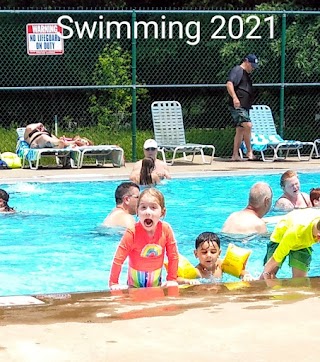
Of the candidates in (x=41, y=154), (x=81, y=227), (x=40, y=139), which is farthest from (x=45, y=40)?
(x=81, y=227)

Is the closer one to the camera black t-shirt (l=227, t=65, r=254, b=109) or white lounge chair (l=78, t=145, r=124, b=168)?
white lounge chair (l=78, t=145, r=124, b=168)

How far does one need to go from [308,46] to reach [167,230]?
13525mm

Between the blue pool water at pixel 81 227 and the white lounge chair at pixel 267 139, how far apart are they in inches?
57.8

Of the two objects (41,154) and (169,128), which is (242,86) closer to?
(169,128)

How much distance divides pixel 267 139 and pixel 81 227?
20.8 feet

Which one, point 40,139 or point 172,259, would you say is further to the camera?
point 40,139

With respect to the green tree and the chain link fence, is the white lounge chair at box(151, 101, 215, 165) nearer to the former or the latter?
the chain link fence

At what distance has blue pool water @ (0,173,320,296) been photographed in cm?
938

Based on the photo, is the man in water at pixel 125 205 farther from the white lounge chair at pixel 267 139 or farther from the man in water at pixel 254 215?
the white lounge chair at pixel 267 139

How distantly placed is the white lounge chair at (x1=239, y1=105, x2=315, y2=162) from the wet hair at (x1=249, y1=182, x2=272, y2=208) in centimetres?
769

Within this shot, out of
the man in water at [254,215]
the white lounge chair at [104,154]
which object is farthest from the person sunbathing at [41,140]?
the man in water at [254,215]

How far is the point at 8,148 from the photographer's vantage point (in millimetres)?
19156

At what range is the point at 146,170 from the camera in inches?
513

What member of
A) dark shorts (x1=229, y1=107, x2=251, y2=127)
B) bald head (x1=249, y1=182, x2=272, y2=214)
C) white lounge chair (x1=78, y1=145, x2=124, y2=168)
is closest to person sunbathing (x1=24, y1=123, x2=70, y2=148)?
white lounge chair (x1=78, y1=145, x2=124, y2=168)
